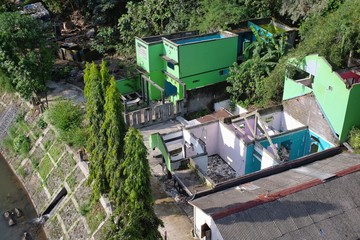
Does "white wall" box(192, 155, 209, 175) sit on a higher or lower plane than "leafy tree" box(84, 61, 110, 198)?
lower

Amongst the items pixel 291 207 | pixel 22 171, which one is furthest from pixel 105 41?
pixel 291 207

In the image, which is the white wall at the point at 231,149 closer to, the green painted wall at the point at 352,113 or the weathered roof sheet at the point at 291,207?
the weathered roof sheet at the point at 291,207

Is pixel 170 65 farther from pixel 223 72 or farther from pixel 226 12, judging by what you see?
pixel 226 12

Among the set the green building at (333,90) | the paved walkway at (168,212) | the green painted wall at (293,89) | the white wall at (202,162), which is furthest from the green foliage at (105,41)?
the green building at (333,90)

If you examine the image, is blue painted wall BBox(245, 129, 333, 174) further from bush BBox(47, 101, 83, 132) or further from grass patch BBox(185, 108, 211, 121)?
bush BBox(47, 101, 83, 132)

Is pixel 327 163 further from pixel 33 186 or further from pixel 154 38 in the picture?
pixel 33 186

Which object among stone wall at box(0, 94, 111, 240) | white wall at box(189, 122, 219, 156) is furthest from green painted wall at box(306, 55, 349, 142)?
stone wall at box(0, 94, 111, 240)

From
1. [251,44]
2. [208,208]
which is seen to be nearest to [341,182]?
[208,208]
